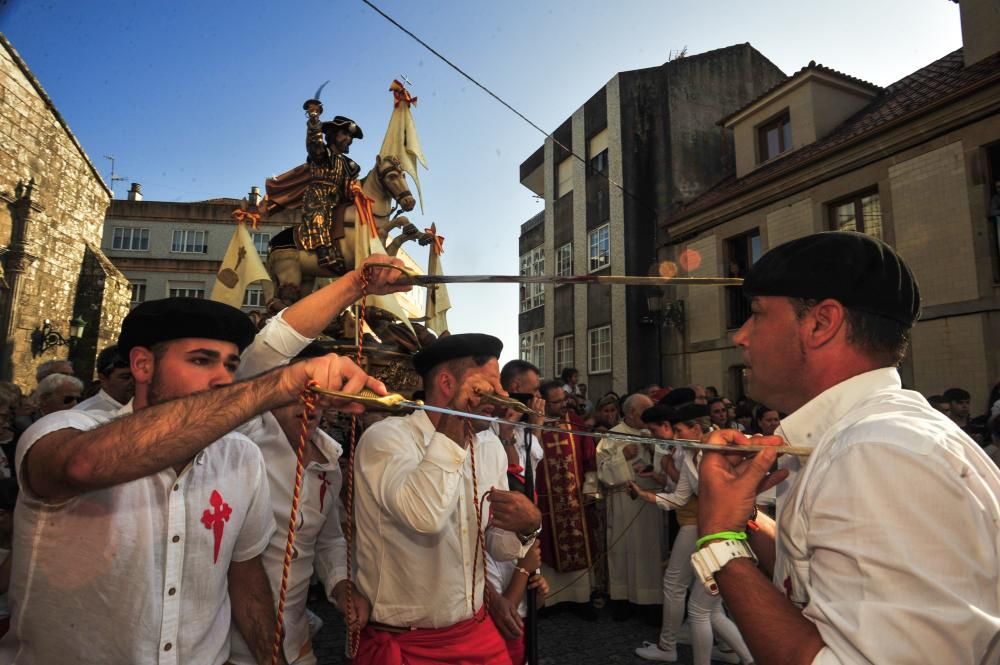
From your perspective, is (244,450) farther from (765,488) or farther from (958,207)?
(958,207)

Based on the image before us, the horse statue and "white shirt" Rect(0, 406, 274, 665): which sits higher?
the horse statue

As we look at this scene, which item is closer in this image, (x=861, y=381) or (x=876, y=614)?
(x=876, y=614)

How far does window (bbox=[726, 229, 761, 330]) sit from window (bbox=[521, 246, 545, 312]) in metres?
9.45

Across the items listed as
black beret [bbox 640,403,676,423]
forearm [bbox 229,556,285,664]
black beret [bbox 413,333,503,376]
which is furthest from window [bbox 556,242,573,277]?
forearm [bbox 229,556,285,664]

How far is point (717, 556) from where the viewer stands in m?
1.50

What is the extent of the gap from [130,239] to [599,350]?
1389 inches

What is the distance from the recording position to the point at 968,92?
11.1 m

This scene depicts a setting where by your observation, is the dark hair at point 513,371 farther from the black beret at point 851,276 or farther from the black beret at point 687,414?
the black beret at point 851,276

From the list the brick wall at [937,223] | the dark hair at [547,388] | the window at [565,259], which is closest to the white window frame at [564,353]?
the window at [565,259]

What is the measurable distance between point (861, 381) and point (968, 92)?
13.6m

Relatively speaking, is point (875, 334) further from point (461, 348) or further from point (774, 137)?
point (774, 137)

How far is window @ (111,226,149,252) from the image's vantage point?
38.7 meters

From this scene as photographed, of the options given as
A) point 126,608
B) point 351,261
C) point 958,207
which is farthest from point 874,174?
point 126,608

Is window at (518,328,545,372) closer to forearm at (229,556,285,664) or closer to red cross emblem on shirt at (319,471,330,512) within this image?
red cross emblem on shirt at (319,471,330,512)
